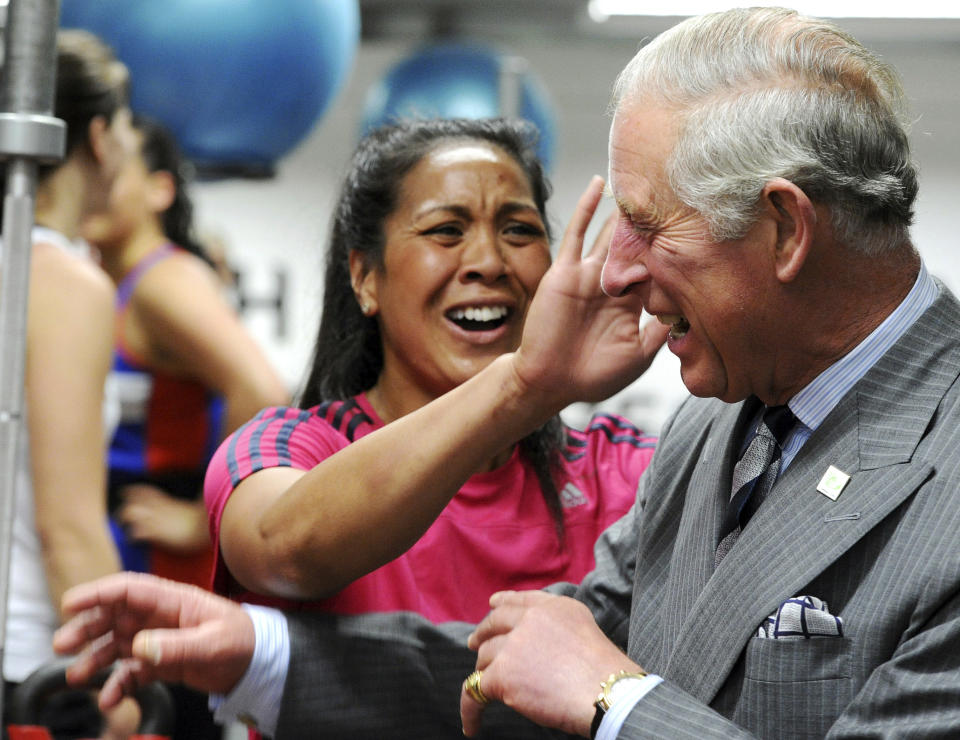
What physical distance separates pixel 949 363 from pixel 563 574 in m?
0.58

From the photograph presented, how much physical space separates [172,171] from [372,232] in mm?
1424

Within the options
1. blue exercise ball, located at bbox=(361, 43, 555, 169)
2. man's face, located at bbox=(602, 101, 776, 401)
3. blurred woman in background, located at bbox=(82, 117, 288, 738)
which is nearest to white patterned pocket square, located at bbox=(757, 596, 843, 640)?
man's face, located at bbox=(602, 101, 776, 401)

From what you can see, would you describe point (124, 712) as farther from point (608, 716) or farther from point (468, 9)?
point (468, 9)

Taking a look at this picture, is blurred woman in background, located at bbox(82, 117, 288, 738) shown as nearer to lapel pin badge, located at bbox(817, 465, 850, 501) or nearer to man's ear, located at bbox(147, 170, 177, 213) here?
man's ear, located at bbox(147, 170, 177, 213)

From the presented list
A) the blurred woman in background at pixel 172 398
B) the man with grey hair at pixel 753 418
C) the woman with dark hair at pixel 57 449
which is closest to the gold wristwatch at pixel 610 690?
the man with grey hair at pixel 753 418

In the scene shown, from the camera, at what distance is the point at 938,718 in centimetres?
102

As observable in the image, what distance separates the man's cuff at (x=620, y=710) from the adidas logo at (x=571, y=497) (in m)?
0.51

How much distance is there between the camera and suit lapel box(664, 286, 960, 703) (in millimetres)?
1145

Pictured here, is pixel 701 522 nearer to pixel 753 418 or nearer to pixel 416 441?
pixel 753 418

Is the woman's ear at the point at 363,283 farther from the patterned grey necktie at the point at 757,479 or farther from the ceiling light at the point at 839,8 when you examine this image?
the ceiling light at the point at 839,8

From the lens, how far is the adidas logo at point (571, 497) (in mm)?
1654

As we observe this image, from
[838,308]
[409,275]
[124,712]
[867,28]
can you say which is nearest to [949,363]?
[838,308]

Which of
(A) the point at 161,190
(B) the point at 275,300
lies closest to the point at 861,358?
(A) the point at 161,190

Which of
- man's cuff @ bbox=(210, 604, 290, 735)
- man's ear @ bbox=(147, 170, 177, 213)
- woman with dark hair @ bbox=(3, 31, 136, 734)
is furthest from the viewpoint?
man's ear @ bbox=(147, 170, 177, 213)
